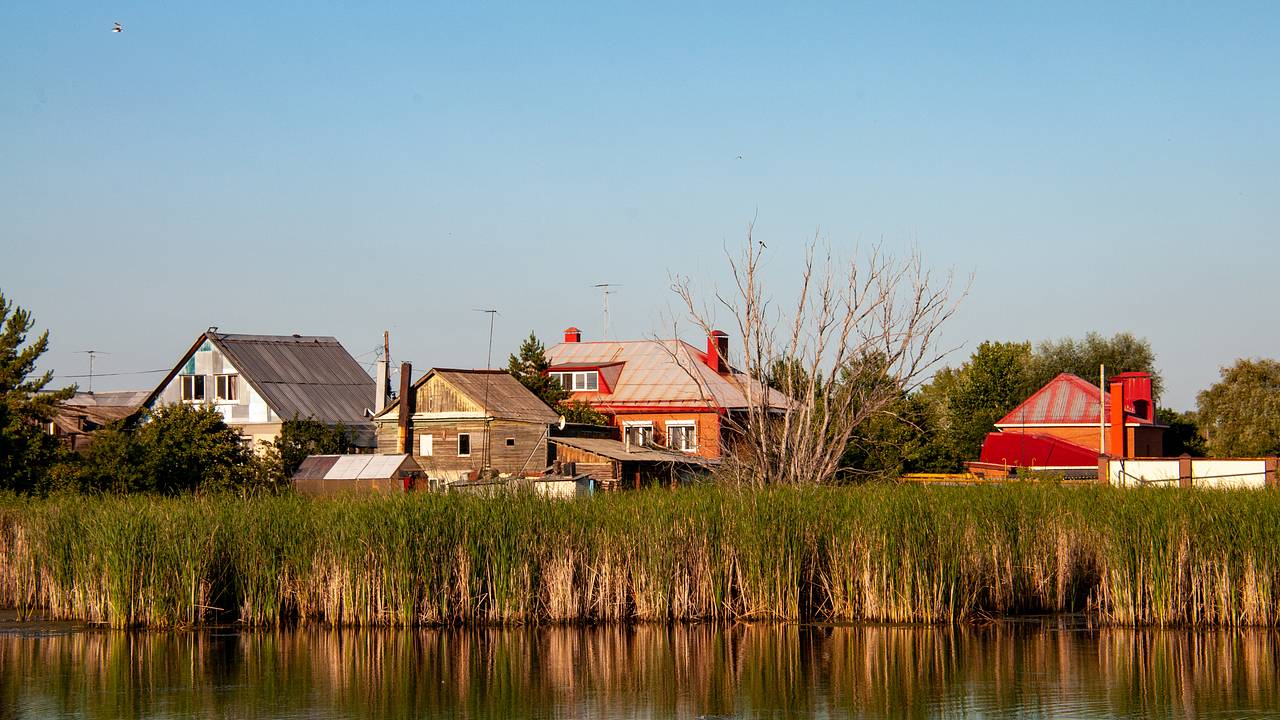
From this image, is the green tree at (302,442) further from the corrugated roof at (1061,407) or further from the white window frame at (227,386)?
the corrugated roof at (1061,407)

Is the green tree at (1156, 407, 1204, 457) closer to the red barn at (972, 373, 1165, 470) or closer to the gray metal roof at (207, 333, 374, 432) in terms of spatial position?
the red barn at (972, 373, 1165, 470)

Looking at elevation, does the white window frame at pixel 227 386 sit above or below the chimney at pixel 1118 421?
above

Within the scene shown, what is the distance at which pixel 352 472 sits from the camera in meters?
36.7

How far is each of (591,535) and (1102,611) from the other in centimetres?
658

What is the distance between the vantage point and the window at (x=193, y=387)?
49.6 metres

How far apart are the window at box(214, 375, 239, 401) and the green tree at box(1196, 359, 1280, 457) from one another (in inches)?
1412

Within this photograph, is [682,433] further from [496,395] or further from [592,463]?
[592,463]

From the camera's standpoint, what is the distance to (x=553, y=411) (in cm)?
4397

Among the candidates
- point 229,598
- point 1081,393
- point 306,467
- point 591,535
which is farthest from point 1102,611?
point 1081,393

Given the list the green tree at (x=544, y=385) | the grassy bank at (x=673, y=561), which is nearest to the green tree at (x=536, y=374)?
the green tree at (x=544, y=385)

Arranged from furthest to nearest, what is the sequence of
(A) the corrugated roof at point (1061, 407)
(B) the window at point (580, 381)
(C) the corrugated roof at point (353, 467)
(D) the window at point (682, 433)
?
(B) the window at point (580, 381), (A) the corrugated roof at point (1061, 407), (D) the window at point (682, 433), (C) the corrugated roof at point (353, 467)

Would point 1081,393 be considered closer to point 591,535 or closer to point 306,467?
point 306,467

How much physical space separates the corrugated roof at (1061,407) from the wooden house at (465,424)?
60.6ft

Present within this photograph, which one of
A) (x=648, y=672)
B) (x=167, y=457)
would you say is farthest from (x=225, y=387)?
(x=648, y=672)
